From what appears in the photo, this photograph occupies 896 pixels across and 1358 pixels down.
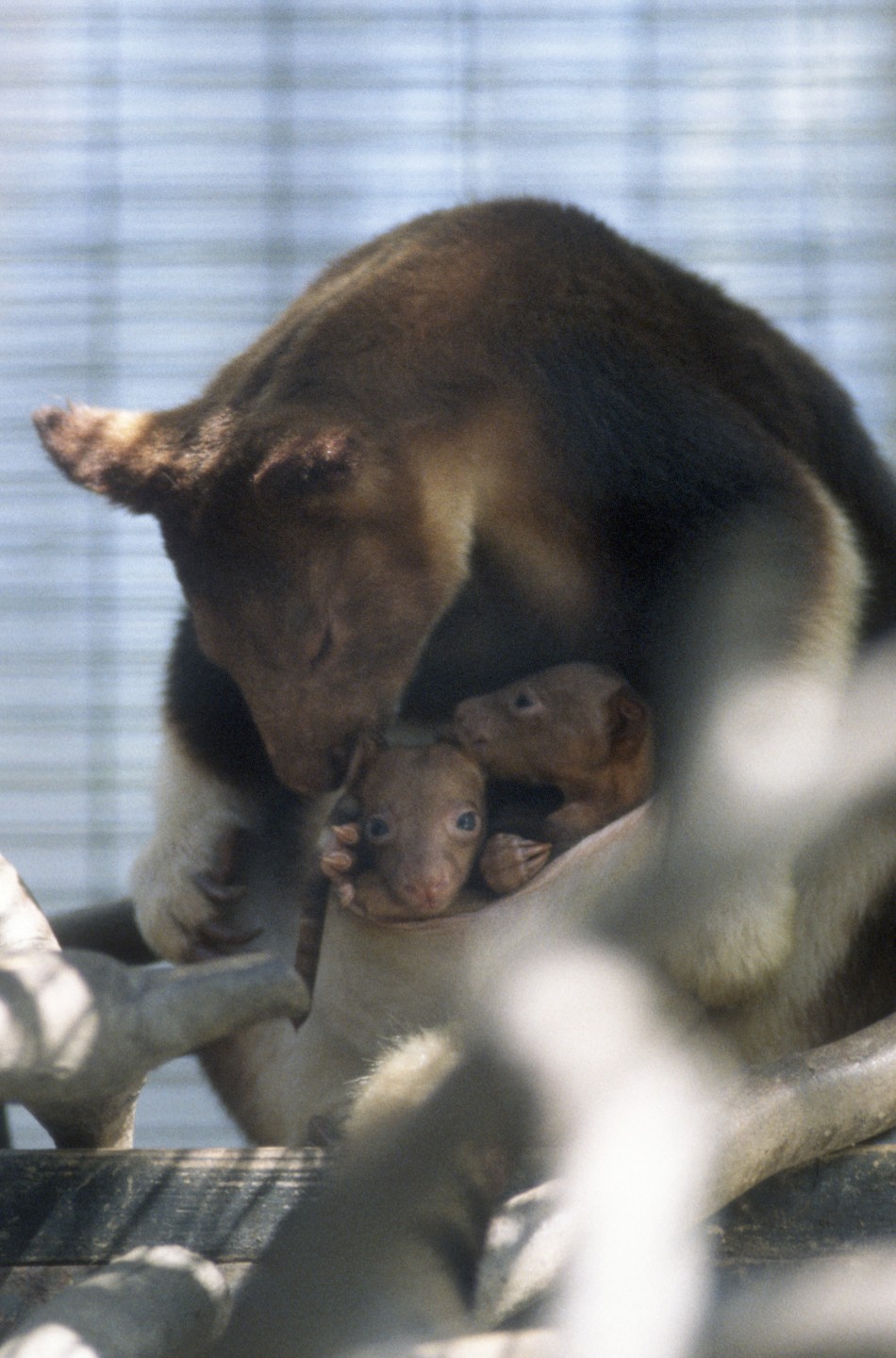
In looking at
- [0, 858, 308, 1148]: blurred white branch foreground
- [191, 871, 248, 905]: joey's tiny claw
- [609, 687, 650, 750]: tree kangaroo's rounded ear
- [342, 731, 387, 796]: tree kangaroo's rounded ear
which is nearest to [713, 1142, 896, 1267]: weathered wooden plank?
[0, 858, 308, 1148]: blurred white branch foreground

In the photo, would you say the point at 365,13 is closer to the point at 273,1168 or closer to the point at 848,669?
the point at 848,669

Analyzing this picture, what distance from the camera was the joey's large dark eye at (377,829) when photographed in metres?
1.60

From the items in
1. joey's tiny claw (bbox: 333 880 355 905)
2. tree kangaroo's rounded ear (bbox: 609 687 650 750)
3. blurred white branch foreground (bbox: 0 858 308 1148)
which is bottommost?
joey's tiny claw (bbox: 333 880 355 905)

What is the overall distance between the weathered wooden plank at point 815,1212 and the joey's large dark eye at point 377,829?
634 millimetres

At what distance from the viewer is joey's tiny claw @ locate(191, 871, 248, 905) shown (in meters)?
1.80

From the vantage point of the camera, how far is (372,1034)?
1612mm

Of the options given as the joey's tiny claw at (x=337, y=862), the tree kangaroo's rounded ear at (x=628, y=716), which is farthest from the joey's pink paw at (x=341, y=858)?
the tree kangaroo's rounded ear at (x=628, y=716)

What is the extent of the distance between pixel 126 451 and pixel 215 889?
1.80 feet

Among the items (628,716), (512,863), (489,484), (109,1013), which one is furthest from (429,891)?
(109,1013)

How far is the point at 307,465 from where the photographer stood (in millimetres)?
1475

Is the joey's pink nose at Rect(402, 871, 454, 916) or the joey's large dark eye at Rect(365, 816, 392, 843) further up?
the joey's large dark eye at Rect(365, 816, 392, 843)

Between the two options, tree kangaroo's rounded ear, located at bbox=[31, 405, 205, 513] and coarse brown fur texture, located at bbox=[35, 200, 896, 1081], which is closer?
coarse brown fur texture, located at bbox=[35, 200, 896, 1081]

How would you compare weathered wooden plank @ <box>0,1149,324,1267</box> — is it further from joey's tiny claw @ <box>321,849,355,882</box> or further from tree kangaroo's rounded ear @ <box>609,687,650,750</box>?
tree kangaroo's rounded ear @ <box>609,687,650,750</box>

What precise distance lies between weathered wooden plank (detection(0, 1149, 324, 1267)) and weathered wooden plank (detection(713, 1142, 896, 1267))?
0.32 meters
